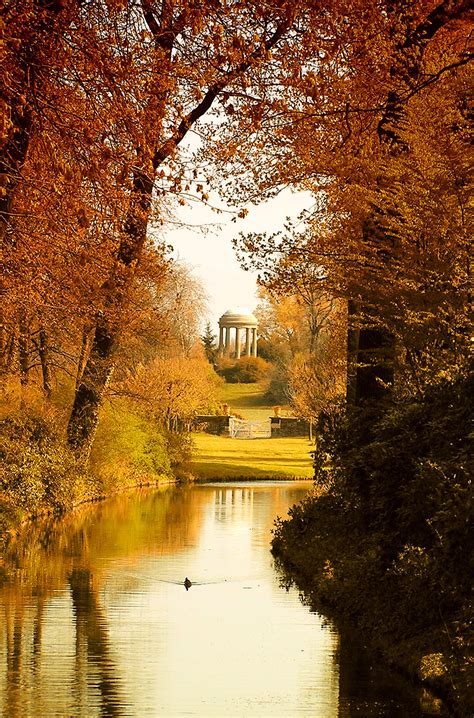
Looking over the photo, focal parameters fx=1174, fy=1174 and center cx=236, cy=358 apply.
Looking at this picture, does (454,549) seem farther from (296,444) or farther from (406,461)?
(296,444)

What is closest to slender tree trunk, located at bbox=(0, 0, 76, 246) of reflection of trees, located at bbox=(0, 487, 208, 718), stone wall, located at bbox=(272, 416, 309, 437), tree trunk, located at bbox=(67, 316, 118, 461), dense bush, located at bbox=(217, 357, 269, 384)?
reflection of trees, located at bbox=(0, 487, 208, 718)

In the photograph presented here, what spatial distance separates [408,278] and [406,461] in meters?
3.40

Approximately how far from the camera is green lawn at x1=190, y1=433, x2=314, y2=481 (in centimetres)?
4281

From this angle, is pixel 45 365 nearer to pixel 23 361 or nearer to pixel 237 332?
pixel 23 361

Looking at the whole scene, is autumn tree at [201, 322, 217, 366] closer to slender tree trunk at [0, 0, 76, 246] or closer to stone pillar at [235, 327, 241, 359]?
stone pillar at [235, 327, 241, 359]

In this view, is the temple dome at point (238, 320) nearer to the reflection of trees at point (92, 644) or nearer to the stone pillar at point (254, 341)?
the stone pillar at point (254, 341)

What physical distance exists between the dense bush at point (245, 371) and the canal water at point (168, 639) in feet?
236

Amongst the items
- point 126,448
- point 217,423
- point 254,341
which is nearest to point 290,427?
point 217,423

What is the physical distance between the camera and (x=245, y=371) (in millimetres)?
94438

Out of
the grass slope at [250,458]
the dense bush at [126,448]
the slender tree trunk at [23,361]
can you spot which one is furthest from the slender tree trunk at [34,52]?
the grass slope at [250,458]

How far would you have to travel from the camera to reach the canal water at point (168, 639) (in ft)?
30.6

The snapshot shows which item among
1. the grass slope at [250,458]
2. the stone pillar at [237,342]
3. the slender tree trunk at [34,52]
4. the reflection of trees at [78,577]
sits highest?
the stone pillar at [237,342]

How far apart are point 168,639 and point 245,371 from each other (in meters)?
82.4

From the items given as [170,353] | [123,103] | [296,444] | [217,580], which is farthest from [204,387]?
[123,103]
